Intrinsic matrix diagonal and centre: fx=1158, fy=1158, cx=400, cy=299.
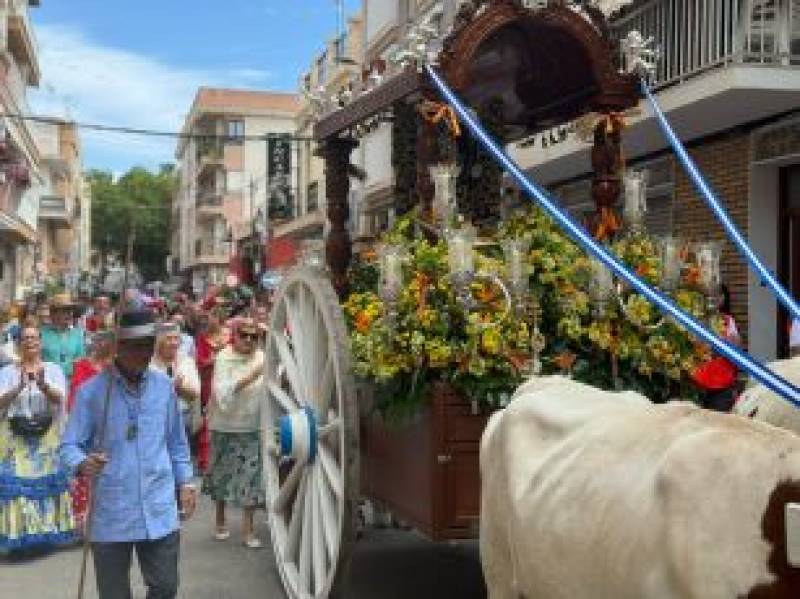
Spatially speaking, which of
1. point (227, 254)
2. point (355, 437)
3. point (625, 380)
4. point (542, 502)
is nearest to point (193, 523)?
point (355, 437)

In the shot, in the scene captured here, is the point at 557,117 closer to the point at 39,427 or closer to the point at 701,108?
the point at 39,427

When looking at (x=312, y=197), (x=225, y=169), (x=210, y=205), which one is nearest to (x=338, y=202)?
(x=312, y=197)

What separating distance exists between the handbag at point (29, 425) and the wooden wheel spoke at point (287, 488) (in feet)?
8.03

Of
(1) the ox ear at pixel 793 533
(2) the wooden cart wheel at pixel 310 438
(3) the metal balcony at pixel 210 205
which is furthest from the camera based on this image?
(3) the metal balcony at pixel 210 205

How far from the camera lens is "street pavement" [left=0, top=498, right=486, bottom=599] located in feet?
22.3

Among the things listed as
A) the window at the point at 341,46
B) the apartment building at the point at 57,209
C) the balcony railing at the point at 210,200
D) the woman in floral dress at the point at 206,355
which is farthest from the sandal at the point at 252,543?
the balcony railing at the point at 210,200

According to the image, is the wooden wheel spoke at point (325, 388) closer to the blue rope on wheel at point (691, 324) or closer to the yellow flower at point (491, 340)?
the yellow flower at point (491, 340)

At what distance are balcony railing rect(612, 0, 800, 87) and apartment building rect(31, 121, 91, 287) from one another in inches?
1514

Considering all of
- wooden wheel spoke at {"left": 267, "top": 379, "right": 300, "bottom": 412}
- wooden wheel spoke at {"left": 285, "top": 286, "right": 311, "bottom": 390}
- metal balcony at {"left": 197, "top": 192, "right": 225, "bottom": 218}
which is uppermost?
metal balcony at {"left": 197, "top": 192, "right": 225, "bottom": 218}

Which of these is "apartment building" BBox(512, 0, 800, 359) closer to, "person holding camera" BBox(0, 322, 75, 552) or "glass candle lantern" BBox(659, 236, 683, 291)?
"person holding camera" BBox(0, 322, 75, 552)

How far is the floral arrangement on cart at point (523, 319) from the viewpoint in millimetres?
5184

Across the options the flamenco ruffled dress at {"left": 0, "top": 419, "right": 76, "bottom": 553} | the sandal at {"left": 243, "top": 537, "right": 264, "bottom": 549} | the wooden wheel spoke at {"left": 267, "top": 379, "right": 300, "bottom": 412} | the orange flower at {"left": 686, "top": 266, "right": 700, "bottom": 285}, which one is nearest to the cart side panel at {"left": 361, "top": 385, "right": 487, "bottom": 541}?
the orange flower at {"left": 686, "top": 266, "right": 700, "bottom": 285}

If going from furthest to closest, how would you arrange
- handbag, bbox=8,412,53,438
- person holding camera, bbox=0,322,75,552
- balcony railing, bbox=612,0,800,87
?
balcony railing, bbox=612,0,800,87 < handbag, bbox=8,412,53,438 < person holding camera, bbox=0,322,75,552

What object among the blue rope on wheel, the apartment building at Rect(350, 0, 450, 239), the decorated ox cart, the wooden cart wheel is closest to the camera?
the blue rope on wheel
